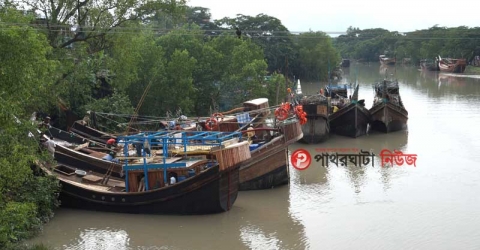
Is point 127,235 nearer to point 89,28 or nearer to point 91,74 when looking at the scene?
point 89,28

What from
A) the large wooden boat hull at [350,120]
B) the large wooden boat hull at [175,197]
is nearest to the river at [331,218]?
the large wooden boat hull at [175,197]

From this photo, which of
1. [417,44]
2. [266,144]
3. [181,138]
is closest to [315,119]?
[266,144]

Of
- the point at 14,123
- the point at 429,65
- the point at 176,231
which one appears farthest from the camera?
the point at 429,65

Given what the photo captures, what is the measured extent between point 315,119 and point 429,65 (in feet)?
158

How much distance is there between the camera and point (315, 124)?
831 inches

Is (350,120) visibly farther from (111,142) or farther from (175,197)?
(175,197)

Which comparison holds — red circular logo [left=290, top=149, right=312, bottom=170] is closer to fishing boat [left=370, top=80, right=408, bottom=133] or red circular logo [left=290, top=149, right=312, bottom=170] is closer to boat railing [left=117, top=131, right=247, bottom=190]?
fishing boat [left=370, top=80, right=408, bottom=133]

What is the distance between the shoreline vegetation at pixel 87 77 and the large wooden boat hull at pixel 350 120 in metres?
3.07

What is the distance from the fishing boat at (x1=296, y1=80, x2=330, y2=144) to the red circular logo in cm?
107

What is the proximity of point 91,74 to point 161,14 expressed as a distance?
3.65 meters

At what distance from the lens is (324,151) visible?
66.1 feet

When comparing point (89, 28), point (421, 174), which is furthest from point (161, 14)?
point (421, 174)

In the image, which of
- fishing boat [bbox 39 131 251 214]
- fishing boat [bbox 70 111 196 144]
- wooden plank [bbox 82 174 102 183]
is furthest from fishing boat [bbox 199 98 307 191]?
wooden plank [bbox 82 174 102 183]

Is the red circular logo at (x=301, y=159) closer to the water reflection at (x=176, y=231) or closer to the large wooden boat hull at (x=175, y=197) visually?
the water reflection at (x=176, y=231)
